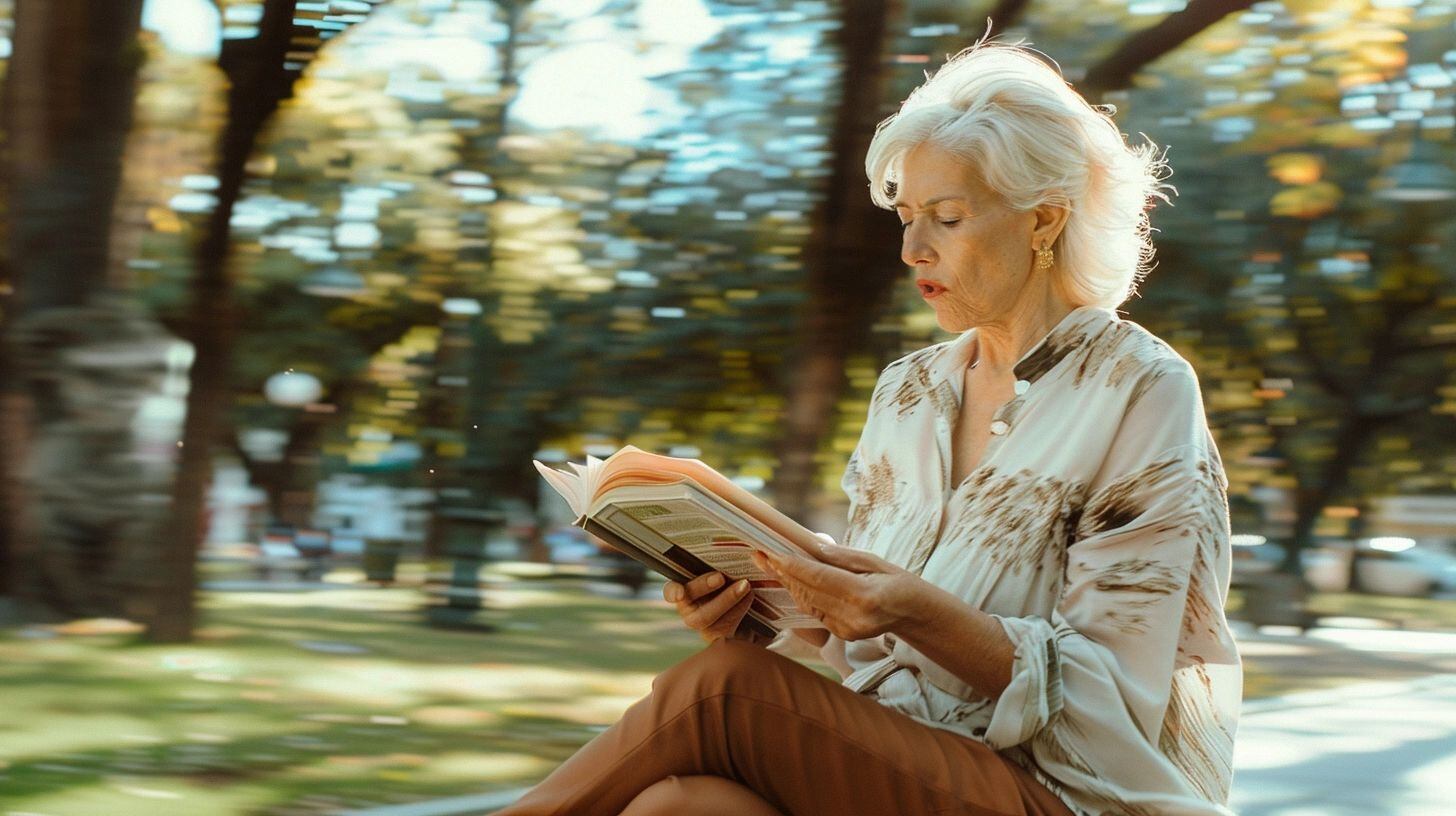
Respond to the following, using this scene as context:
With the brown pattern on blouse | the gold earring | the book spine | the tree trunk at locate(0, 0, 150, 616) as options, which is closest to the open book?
the book spine

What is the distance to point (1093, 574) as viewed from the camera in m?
1.91

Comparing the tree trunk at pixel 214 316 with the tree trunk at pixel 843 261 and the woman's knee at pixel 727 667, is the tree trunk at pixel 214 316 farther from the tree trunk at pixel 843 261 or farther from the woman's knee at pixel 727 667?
the woman's knee at pixel 727 667

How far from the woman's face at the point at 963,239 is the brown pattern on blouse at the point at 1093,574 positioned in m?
0.13

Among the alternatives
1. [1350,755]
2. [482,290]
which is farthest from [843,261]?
[1350,755]

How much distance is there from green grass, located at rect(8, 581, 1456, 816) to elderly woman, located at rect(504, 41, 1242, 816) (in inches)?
110

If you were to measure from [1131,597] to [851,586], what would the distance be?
370 mm

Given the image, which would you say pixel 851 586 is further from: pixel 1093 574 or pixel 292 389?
pixel 292 389

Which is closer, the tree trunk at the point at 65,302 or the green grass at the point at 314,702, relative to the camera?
the green grass at the point at 314,702

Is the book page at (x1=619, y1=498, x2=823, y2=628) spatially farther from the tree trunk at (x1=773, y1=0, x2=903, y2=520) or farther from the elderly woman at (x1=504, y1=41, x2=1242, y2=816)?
the tree trunk at (x1=773, y1=0, x2=903, y2=520)

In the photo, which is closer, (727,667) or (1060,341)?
(727,667)

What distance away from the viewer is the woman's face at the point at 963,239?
224cm

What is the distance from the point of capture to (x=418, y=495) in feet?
21.0

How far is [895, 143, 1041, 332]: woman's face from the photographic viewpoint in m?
2.24

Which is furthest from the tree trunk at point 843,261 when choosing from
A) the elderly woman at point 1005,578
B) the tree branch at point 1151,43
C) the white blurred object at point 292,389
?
the elderly woman at point 1005,578
